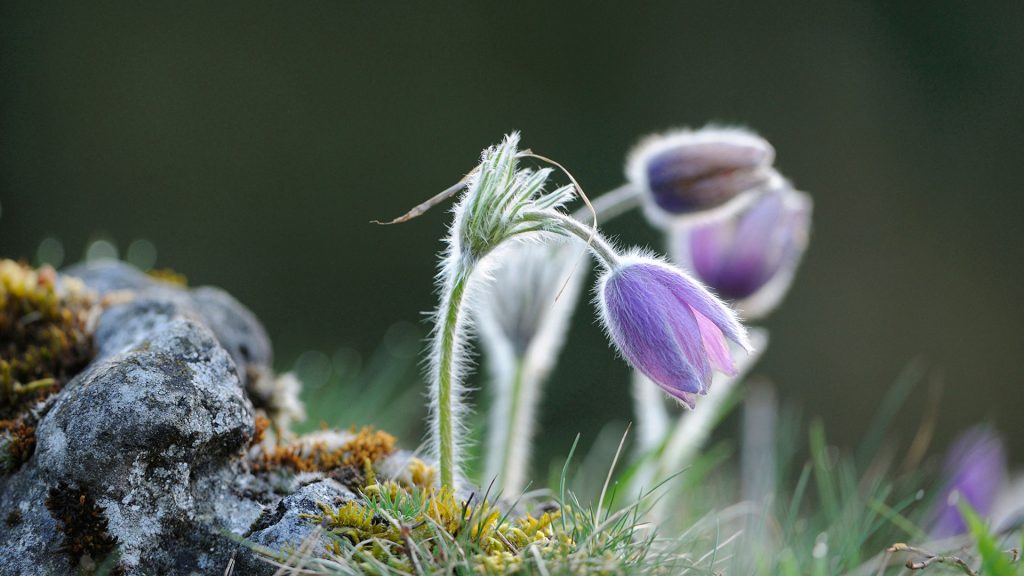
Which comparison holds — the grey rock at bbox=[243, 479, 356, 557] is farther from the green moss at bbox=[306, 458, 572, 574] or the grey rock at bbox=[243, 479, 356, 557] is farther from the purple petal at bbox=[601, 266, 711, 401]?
the purple petal at bbox=[601, 266, 711, 401]

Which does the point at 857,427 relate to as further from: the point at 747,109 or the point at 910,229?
the point at 747,109

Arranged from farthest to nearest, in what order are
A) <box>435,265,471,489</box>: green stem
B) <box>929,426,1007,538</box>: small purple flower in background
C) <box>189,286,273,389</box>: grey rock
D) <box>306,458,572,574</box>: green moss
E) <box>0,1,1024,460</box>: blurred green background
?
<box>0,1,1024,460</box>: blurred green background → <box>929,426,1007,538</box>: small purple flower in background → <box>189,286,273,389</box>: grey rock → <box>435,265,471,489</box>: green stem → <box>306,458,572,574</box>: green moss

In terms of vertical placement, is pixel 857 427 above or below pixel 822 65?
below

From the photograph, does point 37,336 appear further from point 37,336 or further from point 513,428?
point 513,428

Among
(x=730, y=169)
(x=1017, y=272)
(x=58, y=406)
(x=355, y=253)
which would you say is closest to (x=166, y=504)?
(x=58, y=406)

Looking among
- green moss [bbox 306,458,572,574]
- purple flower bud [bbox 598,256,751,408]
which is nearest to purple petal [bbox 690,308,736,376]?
purple flower bud [bbox 598,256,751,408]
